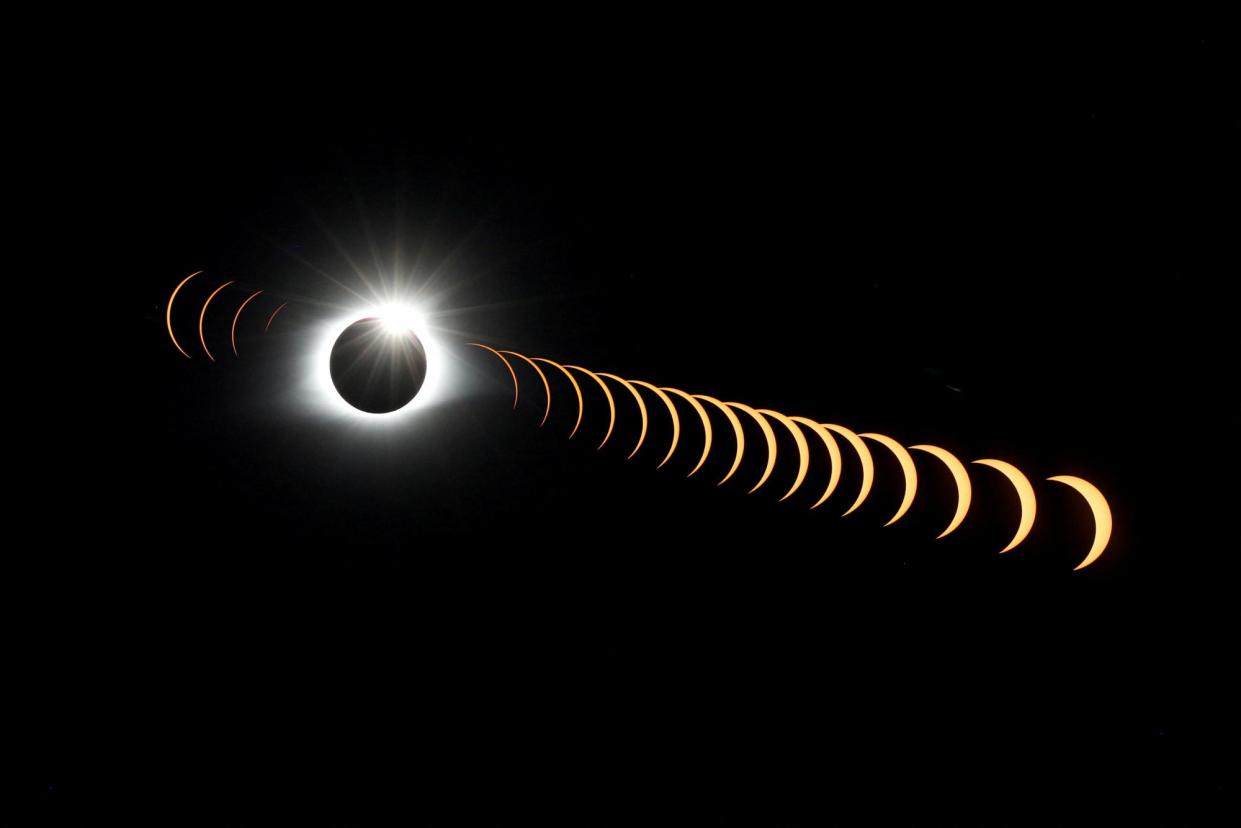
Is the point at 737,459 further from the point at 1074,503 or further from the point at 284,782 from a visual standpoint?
the point at 284,782

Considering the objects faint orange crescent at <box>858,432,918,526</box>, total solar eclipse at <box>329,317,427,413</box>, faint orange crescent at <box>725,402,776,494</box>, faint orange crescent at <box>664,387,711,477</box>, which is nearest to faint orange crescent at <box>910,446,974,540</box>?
faint orange crescent at <box>858,432,918,526</box>

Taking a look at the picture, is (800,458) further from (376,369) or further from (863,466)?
(376,369)

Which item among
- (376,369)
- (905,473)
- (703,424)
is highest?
(376,369)

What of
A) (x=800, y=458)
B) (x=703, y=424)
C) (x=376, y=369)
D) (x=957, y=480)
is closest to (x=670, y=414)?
(x=703, y=424)

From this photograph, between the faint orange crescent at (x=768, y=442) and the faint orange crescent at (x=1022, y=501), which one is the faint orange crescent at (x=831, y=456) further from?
the faint orange crescent at (x=1022, y=501)

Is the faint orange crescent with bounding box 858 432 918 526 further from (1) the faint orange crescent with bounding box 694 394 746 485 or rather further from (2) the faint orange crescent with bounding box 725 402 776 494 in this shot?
(1) the faint orange crescent with bounding box 694 394 746 485

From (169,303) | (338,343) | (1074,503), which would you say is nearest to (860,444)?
(1074,503)
